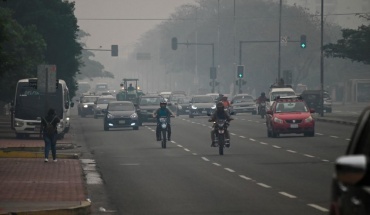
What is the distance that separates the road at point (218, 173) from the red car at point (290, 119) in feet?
1.71

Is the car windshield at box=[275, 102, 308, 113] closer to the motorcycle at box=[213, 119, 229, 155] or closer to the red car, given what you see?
the red car

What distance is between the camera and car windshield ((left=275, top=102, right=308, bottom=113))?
48.8 m

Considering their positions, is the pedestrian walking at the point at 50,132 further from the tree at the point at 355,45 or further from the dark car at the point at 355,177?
the tree at the point at 355,45

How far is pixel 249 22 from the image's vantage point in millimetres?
167500

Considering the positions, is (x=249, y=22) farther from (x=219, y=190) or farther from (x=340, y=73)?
(x=219, y=190)

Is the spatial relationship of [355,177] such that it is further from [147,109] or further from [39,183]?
[147,109]

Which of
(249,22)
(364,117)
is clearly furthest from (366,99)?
(364,117)

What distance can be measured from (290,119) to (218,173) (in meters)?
19.2

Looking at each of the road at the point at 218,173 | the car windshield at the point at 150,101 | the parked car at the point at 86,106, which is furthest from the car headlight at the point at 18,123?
the parked car at the point at 86,106

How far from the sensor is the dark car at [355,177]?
6.91m

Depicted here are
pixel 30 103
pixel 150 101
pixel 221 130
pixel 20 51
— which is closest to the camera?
pixel 221 130

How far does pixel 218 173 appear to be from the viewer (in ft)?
94.0

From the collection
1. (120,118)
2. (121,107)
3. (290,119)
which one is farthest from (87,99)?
(290,119)

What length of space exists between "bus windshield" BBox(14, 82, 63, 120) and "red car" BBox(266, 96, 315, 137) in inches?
387
